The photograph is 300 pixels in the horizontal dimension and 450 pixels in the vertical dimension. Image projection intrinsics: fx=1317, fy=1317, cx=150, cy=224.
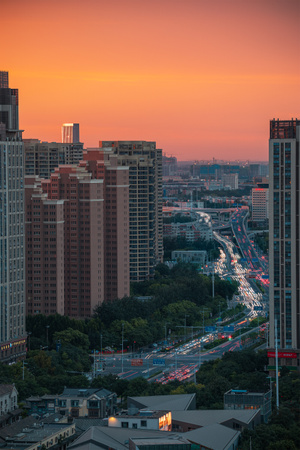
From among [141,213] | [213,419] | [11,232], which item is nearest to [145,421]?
[213,419]

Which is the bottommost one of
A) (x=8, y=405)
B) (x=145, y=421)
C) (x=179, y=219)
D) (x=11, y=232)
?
(x=8, y=405)

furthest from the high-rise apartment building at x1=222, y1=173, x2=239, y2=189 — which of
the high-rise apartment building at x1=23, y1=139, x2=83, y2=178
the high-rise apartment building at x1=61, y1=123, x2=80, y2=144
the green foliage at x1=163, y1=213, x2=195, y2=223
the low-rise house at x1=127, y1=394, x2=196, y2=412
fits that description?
the low-rise house at x1=127, y1=394, x2=196, y2=412

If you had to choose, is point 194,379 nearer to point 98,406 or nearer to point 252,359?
point 252,359

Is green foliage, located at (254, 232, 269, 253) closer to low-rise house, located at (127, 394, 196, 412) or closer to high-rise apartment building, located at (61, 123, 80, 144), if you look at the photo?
high-rise apartment building, located at (61, 123, 80, 144)

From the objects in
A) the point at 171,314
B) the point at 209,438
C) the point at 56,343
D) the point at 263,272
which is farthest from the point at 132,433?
the point at 263,272

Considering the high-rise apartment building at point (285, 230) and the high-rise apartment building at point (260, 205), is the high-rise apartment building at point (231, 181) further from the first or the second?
the high-rise apartment building at point (285, 230)

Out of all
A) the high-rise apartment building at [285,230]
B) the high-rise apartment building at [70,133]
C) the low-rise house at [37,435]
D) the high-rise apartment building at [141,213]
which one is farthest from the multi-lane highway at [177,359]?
the high-rise apartment building at [70,133]

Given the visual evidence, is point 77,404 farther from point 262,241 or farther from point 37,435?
point 262,241
